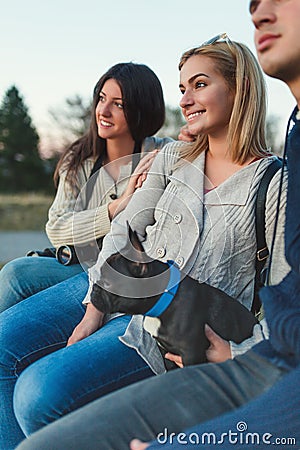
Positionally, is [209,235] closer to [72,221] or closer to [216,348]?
[216,348]

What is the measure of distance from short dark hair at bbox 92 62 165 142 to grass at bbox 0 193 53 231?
8093mm

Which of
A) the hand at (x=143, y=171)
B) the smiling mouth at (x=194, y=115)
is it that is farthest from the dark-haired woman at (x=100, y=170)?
the smiling mouth at (x=194, y=115)

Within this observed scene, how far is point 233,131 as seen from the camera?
6.73 feet

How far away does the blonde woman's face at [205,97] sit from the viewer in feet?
6.82

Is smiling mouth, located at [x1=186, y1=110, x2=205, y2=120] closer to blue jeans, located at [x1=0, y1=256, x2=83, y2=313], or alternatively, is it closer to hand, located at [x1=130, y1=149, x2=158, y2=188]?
hand, located at [x1=130, y1=149, x2=158, y2=188]

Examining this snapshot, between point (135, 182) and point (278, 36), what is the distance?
3.93ft

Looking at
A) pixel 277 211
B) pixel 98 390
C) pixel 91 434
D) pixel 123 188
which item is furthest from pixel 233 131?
pixel 91 434

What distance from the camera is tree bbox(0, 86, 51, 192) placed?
2067 cm

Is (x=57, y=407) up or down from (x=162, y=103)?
down

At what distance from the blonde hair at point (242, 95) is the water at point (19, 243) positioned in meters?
5.86

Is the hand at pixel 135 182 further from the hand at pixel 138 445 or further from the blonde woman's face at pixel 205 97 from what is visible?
the hand at pixel 138 445

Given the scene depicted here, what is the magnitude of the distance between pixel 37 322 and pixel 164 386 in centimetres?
91

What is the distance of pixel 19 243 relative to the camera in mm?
9203

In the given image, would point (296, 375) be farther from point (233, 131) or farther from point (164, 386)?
point (233, 131)
